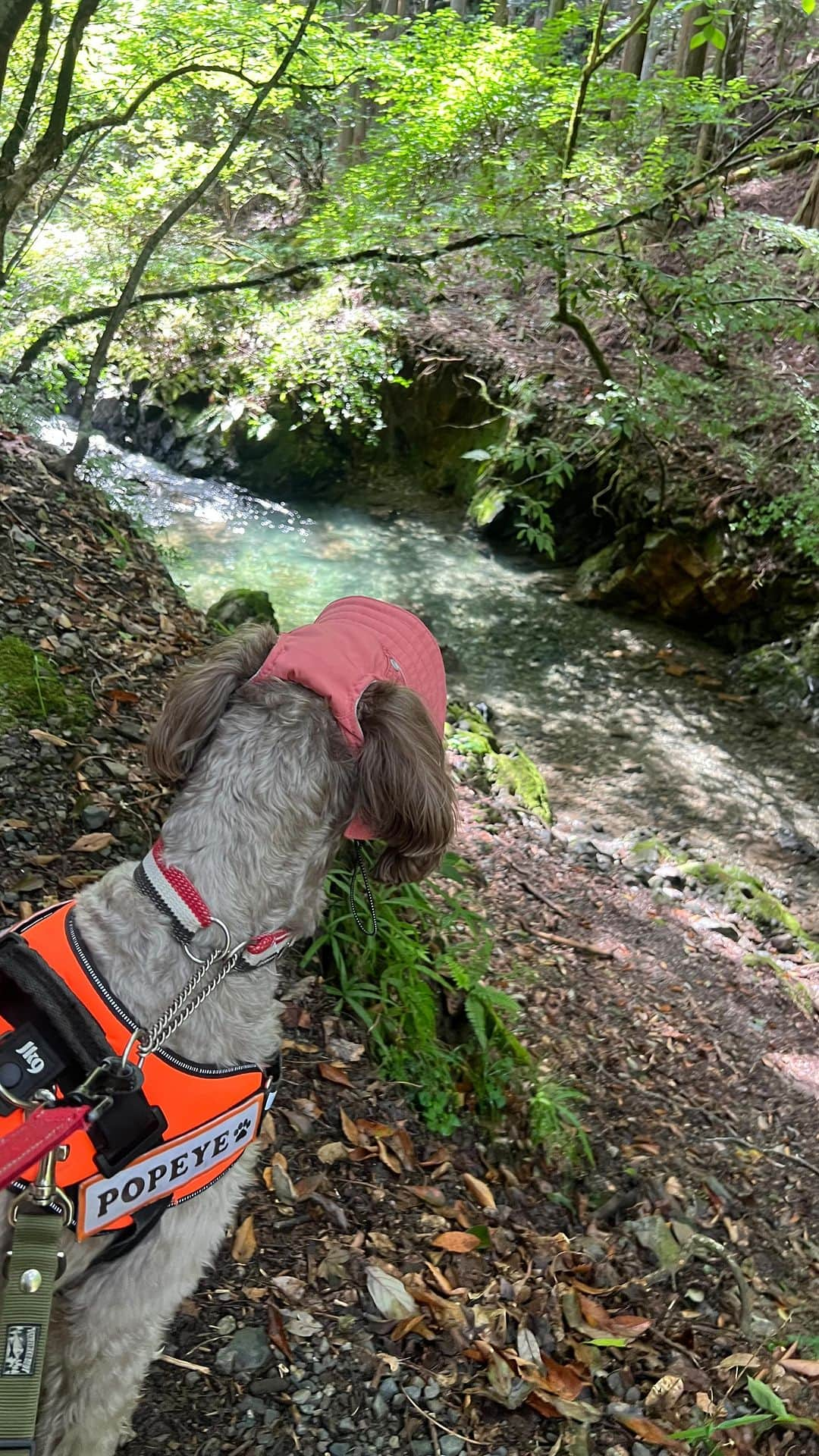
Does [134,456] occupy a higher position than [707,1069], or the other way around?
[134,456]

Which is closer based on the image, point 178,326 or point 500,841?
point 500,841

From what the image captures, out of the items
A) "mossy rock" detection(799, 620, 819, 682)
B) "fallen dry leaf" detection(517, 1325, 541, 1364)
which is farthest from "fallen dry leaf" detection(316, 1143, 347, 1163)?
"mossy rock" detection(799, 620, 819, 682)

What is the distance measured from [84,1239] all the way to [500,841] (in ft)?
15.5

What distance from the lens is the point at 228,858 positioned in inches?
84.0

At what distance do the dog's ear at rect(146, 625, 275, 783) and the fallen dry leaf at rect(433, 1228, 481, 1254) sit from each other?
6.20 ft

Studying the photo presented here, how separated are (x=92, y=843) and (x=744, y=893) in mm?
5636

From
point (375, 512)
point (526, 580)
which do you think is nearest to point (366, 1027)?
point (526, 580)

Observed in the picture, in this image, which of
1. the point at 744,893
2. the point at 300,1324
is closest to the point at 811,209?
the point at 744,893

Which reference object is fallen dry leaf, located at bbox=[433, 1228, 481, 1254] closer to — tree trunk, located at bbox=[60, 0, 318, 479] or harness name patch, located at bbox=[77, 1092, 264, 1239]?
harness name patch, located at bbox=[77, 1092, 264, 1239]

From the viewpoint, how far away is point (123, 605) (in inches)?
218

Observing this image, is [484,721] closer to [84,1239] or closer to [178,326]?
[178,326]

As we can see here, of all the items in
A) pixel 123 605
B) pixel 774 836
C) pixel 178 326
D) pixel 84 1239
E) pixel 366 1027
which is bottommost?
pixel 774 836

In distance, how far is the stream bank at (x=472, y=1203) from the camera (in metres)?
2.67

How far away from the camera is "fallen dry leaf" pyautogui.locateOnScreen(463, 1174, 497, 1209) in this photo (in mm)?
3412
